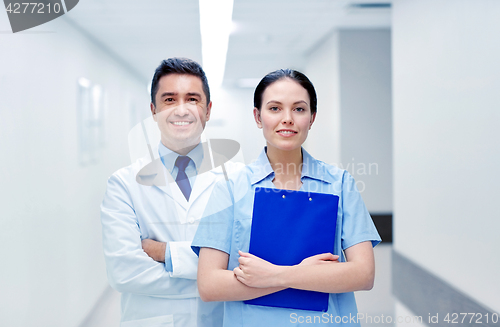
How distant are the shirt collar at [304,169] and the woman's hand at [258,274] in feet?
0.92

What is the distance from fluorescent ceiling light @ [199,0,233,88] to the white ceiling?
38 mm

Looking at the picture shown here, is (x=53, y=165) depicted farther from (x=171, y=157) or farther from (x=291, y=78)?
A: (x=291, y=78)

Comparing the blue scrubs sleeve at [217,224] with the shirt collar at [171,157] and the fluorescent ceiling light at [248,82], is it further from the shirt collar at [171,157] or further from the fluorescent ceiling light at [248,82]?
the fluorescent ceiling light at [248,82]

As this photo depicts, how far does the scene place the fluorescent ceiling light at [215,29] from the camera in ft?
5.90

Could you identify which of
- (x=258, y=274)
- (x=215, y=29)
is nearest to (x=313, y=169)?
(x=258, y=274)

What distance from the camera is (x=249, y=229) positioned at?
119cm

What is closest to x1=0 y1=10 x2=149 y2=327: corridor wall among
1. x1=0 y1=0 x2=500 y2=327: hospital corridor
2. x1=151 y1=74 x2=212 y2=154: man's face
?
x1=0 y1=0 x2=500 y2=327: hospital corridor

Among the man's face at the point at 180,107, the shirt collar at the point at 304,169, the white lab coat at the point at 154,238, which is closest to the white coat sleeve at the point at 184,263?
the white lab coat at the point at 154,238

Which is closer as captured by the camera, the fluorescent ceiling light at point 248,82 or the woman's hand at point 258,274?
the woman's hand at point 258,274

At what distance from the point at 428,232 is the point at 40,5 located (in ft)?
9.78

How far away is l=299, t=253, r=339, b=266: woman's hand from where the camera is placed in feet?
3.63

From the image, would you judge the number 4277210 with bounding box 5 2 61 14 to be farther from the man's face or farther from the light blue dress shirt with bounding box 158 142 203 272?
the light blue dress shirt with bounding box 158 142 203 272

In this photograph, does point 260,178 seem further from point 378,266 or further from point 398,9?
point 378,266

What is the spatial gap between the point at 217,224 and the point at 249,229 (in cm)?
11
